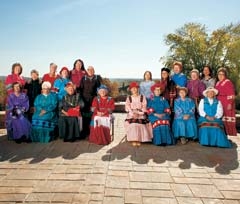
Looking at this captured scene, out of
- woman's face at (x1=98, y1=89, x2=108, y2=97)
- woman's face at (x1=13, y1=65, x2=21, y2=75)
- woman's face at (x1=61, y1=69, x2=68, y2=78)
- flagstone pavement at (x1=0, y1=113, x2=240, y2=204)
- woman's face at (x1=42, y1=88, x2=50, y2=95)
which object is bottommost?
flagstone pavement at (x1=0, y1=113, x2=240, y2=204)

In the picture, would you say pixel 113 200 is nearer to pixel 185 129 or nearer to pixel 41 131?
pixel 185 129

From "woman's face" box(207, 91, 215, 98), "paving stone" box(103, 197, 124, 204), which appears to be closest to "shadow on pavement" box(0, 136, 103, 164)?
"paving stone" box(103, 197, 124, 204)

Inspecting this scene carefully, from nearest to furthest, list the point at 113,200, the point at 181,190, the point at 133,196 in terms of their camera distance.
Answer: the point at 113,200
the point at 133,196
the point at 181,190

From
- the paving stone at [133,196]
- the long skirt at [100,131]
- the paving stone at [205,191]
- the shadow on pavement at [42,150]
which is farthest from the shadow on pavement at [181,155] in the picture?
the paving stone at [133,196]

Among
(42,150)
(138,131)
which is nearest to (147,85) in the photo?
(138,131)

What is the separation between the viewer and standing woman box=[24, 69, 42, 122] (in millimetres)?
7457

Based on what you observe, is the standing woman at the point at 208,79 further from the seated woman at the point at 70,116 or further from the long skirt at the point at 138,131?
the seated woman at the point at 70,116

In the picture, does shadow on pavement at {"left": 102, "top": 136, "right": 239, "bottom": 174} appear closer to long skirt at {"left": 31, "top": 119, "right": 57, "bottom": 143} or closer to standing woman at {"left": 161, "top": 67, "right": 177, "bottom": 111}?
standing woman at {"left": 161, "top": 67, "right": 177, "bottom": 111}

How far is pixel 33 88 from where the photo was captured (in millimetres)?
7496

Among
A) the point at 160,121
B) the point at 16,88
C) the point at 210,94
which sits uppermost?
the point at 16,88

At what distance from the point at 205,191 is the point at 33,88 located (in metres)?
5.17

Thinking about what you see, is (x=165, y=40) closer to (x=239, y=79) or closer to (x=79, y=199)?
(x=239, y=79)

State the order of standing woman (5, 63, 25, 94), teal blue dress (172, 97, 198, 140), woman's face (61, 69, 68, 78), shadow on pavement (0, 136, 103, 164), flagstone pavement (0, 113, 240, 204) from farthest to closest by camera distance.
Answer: woman's face (61, 69, 68, 78), standing woman (5, 63, 25, 94), teal blue dress (172, 97, 198, 140), shadow on pavement (0, 136, 103, 164), flagstone pavement (0, 113, 240, 204)

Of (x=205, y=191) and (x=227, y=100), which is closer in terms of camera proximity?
(x=205, y=191)
